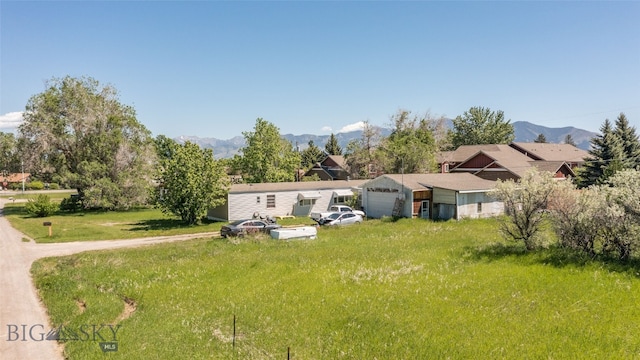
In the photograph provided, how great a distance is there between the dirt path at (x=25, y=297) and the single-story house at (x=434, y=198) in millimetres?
17824

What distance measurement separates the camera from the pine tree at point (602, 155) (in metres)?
41.1

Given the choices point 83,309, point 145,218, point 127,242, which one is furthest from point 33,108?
point 83,309

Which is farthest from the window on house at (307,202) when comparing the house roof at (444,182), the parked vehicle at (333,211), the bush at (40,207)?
the bush at (40,207)

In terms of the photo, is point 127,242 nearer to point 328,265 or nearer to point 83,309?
point 83,309

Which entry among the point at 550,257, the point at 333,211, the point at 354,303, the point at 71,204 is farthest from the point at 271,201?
the point at 71,204

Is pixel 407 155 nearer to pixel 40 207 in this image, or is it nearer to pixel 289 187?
pixel 289 187

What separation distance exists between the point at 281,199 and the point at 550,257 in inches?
986

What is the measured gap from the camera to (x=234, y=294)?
1370 centimetres

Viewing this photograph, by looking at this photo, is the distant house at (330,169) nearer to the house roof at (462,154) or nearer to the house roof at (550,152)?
the house roof at (462,154)

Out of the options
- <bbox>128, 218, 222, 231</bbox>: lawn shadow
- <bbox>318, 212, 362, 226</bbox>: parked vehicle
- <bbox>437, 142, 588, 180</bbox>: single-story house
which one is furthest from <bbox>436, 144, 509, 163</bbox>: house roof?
<bbox>128, 218, 222, 231</bbox>: lawn shadow

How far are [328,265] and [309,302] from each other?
14.4 ft

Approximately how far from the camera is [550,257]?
656 inches

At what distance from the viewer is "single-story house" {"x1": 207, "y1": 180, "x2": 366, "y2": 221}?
3491 cm

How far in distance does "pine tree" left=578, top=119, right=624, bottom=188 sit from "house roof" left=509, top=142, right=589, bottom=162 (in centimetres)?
2039
